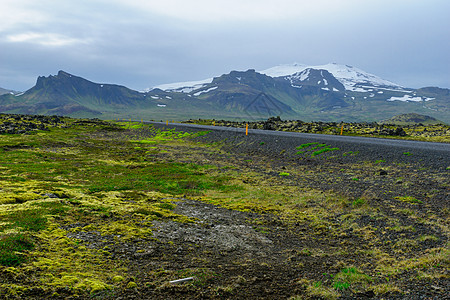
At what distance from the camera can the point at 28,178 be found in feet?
61.0

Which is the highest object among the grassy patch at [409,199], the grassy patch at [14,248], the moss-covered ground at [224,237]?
the grassy patch at [409,199]

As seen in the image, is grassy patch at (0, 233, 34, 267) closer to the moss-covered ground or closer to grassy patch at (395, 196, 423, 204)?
the moss-covered ground

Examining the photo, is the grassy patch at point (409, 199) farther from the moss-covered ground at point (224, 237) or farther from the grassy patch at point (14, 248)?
the grassy patch at point (14, 248)

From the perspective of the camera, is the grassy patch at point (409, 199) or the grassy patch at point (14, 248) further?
the grassy patch at point (409, 199)

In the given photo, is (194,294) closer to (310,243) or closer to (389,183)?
(310,243)

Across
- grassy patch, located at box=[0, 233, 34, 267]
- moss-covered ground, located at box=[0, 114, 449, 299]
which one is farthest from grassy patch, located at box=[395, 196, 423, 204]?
grassy patch, located at box=[0, 233, 34, 267]

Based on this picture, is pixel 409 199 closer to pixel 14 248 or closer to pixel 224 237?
pixel 224 237

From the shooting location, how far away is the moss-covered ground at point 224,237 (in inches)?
282

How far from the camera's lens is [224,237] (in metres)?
11.0

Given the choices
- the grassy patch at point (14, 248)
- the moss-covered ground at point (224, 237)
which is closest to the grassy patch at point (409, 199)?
the moss-covered ground at point (224, 237)

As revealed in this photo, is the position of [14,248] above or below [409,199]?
below

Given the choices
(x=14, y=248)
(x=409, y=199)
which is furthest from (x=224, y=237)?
(x=409, y=199)

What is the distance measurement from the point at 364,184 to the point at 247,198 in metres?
8.35

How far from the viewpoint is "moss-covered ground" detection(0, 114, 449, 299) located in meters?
7.17
